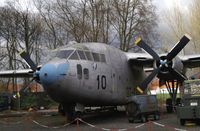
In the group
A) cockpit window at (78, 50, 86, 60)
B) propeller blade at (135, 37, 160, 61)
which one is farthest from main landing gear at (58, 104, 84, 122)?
propeller blade at (135, 37, 160, 61)

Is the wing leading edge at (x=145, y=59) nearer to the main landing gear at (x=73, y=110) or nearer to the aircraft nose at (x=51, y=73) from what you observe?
the main landing gear at (x=73, y=110)

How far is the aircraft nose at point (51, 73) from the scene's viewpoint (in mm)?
17438

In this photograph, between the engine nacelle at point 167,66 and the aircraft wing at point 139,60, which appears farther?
the aircraft wing at point 139,60

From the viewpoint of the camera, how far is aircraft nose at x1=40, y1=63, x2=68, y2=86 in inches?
687

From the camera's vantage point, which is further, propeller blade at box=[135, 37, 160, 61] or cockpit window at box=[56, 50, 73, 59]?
propeller blade at box=[135, 37, 160, 61]

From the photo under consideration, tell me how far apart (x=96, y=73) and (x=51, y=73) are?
321cm

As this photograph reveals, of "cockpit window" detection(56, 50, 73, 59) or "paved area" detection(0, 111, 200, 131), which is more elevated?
"cockpit window" detection(56, 50, 73, 59)

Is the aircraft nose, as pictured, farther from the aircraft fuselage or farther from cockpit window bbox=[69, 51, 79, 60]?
cockpit window bbox=[69, 51, 79, 60]

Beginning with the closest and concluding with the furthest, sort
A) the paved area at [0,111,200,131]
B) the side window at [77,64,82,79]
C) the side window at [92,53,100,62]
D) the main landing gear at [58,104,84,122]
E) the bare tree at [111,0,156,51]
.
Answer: the paved area at [0,111,200,131] < the side window at [77,64,82,79] < the main landing gear at [58,104,84,122] < the side window at [92,53,100,62] < the bare tree at [111,0,156,51]

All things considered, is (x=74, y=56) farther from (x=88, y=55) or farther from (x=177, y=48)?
(x=177, y=48)

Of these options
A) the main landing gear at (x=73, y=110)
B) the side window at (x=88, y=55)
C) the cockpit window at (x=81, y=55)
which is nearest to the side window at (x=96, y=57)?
the side window at (x=88, y=55)

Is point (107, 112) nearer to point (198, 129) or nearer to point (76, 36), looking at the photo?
point (198, 129)

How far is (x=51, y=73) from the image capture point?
1742cm

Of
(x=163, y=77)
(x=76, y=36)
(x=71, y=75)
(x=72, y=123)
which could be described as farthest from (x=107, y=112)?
(x=76, y=36)
